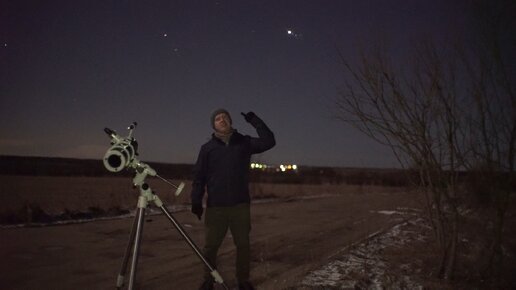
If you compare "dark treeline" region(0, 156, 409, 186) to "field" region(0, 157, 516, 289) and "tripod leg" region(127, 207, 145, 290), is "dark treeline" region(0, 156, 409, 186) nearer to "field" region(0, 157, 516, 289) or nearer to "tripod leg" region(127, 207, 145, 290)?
"field" region(0, 157, 516, 289)

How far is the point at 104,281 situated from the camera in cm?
622

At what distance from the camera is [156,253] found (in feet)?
26.6

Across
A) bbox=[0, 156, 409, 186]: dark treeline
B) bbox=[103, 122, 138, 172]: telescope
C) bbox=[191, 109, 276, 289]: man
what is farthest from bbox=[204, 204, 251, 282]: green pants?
bbox=[0, 156, 409, 186]: dark treeline

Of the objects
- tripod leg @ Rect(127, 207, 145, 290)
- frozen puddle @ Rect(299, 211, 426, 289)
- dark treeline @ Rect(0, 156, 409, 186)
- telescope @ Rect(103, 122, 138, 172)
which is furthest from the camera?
dark treeline @ Rect(0, 156, 409, 186)

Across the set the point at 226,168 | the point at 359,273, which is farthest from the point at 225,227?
the point at 359,273

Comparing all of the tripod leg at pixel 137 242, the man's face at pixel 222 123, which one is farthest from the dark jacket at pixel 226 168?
the tripod leg at pixel 137 242

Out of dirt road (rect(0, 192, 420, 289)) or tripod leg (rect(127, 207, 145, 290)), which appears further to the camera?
dirt road (rect(0, 192, 420, 289))

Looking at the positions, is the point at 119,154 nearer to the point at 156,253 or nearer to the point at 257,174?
the point at 156,253

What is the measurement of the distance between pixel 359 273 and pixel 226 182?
9.56 feet

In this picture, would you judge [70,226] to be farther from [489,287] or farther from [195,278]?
[489,287]

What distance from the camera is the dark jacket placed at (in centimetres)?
516

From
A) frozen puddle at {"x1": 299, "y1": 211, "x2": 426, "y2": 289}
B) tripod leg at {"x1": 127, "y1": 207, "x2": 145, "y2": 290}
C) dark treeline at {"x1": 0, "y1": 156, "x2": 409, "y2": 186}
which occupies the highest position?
dark treeline at {"x1": 0, "y1": 156, "x2": 409, "y2": 186}

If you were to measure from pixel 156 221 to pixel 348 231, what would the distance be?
508 cm

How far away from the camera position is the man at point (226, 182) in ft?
17.0
